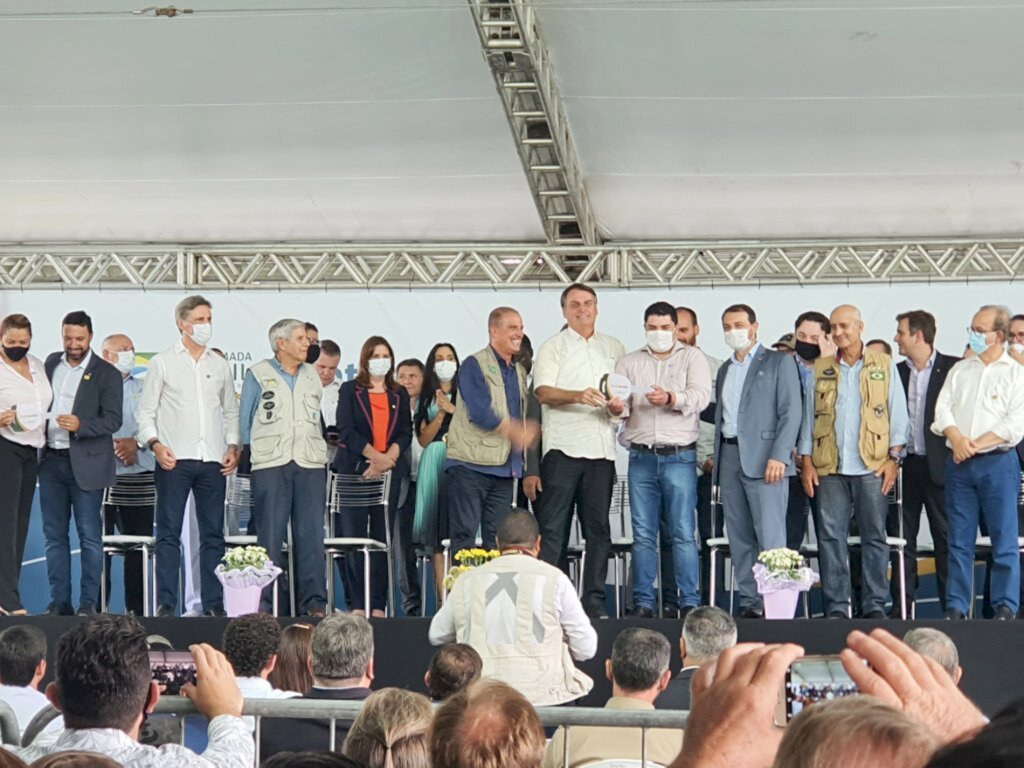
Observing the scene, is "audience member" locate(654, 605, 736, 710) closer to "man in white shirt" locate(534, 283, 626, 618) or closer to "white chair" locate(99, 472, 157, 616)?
"man in white shirt" locate(534, 283, 626, 618)

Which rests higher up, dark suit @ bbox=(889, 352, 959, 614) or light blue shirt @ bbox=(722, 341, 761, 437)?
light blue shirt @ bbox=(722, 341, 761, 437)

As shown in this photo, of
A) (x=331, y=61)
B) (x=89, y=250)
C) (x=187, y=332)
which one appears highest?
(x=331, y=61)

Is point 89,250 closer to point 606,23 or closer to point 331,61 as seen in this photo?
point 331,61

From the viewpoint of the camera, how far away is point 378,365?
313 inches

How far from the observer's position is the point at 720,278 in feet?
32.4

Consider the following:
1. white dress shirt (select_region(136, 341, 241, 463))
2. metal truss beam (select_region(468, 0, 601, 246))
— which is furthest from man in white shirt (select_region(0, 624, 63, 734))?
metal truss beam (select_region(468, 0, 601, 246))

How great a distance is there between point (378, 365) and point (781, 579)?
257cm

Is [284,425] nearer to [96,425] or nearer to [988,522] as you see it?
[96,425]

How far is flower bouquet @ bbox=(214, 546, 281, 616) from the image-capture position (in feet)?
23.3

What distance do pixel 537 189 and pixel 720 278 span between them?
157 centimetres

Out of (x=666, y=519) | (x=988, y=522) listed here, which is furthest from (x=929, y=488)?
(x=666, y=519)

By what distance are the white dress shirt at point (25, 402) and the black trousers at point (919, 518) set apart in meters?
4.55

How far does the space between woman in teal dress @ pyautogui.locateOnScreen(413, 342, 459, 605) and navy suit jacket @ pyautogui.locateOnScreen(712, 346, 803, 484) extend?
5.40 feet

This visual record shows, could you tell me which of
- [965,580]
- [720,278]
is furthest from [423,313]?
[965,580]
